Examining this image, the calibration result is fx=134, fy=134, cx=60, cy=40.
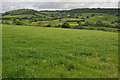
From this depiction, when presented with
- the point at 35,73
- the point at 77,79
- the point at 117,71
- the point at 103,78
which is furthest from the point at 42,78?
the point at 117,71

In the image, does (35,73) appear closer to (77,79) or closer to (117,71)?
(77,79)

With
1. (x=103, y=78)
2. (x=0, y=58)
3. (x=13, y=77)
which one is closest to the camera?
(x=13, y=77)

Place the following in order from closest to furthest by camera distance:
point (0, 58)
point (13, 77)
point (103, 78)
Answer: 1. point (13, 77)
2. point (103, 78)
3. point (0, 58)

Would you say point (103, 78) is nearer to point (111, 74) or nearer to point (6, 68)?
point (111, 74)

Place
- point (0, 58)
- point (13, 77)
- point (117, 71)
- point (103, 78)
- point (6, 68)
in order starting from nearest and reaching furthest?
point (13, 77) < point (103, 78) < point (6, 68) < point (117, 71) < point (0, 58)

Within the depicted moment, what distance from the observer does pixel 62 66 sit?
10578 millimetres

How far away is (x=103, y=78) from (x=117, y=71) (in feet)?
6.96

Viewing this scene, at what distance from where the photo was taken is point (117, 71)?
10.3 m

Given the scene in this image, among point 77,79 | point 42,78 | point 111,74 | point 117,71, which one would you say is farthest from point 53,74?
point 117,71

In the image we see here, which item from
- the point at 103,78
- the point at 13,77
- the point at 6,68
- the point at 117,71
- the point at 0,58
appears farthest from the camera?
the point at 0,58

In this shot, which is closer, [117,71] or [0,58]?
[117,71]

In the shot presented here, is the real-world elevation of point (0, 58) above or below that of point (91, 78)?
above

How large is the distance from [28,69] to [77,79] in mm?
3460

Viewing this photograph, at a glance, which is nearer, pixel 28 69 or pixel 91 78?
pixel 91 78
